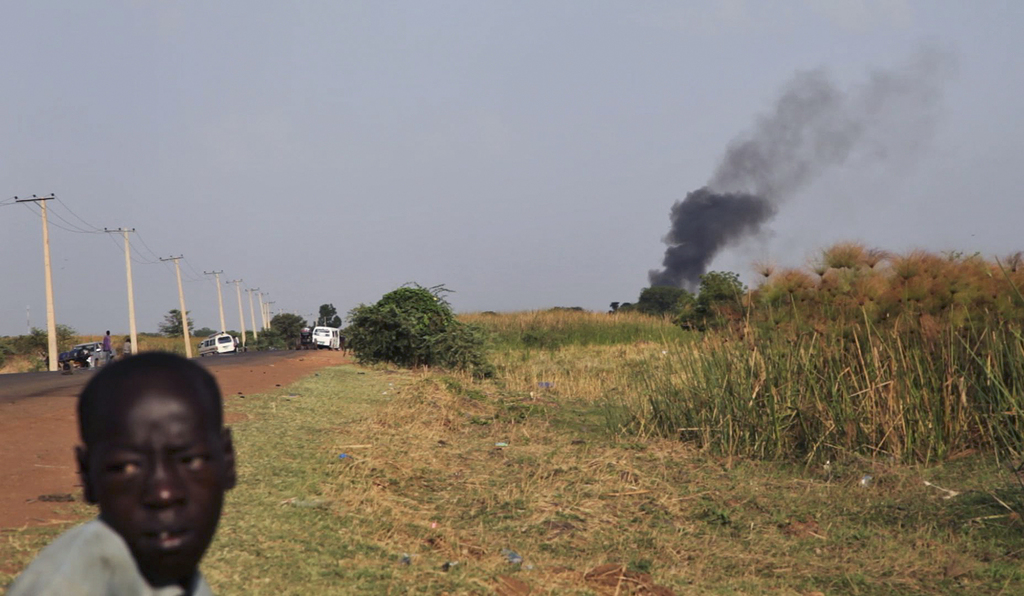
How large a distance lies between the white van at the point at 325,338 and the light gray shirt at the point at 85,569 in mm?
52665

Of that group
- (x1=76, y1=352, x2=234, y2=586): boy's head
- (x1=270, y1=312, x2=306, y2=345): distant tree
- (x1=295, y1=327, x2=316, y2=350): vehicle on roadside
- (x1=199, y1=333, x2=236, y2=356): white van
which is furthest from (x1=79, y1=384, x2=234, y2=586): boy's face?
(x1=270, y1=312, x2=306, y2=345): distant tree

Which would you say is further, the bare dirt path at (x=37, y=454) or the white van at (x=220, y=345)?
the white van at (x=220, y=345)

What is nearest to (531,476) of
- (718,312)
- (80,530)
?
(718,312)

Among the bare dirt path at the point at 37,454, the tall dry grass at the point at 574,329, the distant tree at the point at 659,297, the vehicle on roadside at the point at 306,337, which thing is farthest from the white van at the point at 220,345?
the bare dirt path at the point at 37,454

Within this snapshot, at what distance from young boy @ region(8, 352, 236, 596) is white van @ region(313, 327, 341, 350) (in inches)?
2072

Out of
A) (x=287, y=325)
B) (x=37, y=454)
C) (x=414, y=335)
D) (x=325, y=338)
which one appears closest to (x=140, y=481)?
(x=37, y=454)

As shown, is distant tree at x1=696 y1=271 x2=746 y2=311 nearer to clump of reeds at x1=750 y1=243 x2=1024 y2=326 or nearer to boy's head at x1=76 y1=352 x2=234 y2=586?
clump of reeds at x1=750 y1=243 x2=1024 y2=326

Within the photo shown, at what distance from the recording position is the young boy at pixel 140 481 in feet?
4.28

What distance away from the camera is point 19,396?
38.7ft

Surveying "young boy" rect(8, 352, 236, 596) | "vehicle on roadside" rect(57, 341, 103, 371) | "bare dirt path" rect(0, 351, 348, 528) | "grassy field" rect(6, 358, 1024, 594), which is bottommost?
"grassy field" rect(6, 358, 1024, 594)

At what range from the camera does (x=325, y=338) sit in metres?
54.7

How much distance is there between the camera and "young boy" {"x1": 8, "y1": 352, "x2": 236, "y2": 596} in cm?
131

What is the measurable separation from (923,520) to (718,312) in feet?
13.1

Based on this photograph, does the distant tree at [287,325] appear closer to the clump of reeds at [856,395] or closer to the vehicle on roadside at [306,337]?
the vehicle on roadside at [306,337]
